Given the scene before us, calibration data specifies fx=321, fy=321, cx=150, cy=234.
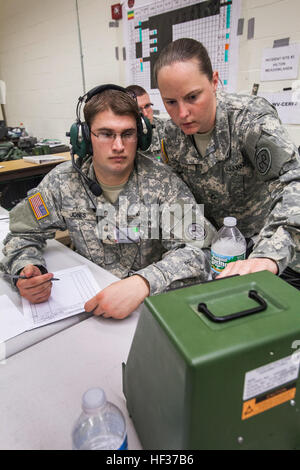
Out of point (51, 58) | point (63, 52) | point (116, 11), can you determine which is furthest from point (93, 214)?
point (51, 58)

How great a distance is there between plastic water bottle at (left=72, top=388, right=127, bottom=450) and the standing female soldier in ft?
1.24

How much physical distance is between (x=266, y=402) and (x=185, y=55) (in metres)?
1.01

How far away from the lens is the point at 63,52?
3625mm

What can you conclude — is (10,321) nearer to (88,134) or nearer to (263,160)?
(88,134)

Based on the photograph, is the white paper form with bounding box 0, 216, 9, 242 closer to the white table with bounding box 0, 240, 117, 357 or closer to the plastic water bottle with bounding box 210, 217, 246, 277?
the white table with bounding box 0, 240, 117, 357

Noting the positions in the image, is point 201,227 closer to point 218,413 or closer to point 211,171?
point 211,171

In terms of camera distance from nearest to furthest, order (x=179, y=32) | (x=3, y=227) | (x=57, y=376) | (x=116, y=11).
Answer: (x=57, y=376)
(x=3, y=227)
(x=179, y=32)
(x=116, y=11)

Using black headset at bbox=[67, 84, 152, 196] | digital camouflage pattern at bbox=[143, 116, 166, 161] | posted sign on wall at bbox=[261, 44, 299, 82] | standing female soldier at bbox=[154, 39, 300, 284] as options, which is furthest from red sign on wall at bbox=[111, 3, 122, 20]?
black headset at bbox=[67, 84, 152, 196]

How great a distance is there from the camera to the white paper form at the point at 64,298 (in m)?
0.90

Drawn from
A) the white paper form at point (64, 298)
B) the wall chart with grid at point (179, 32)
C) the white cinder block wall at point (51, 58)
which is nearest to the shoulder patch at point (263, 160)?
the white paper form at point (64, 298)

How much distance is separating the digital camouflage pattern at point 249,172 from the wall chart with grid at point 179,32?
43.8 inches

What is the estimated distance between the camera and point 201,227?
116 centimetres

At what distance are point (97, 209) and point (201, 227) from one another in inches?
15.8

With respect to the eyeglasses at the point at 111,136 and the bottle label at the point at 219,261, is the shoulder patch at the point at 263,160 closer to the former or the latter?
the bottle label at the point at 219,261
